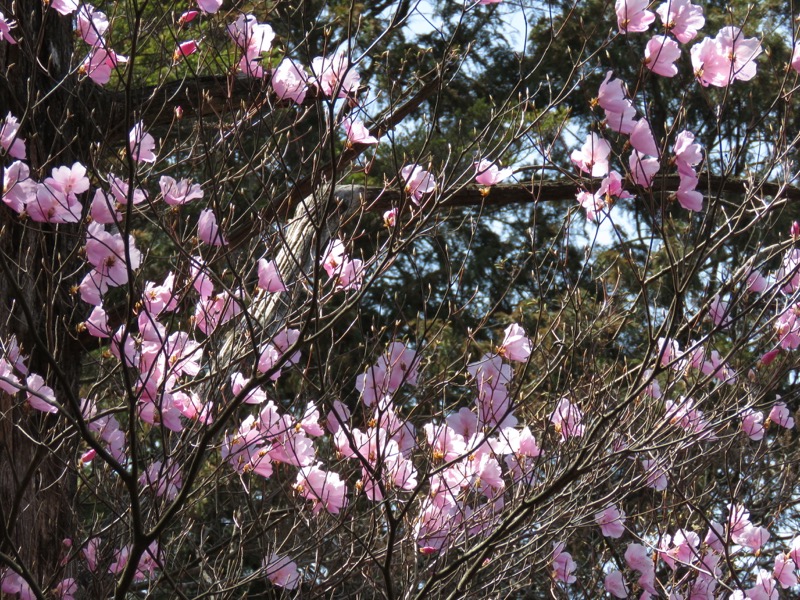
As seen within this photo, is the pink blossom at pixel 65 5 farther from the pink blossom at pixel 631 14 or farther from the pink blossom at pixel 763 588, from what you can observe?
the pink blossom at pixel 763 588

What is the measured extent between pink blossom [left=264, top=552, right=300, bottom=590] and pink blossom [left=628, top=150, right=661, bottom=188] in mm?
1411

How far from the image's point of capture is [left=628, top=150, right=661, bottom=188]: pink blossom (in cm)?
256

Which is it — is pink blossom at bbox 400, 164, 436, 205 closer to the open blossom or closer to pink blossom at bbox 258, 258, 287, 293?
pink blossom at bbox 258, 258, 287, 293

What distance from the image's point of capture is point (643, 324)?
8758 millimetres

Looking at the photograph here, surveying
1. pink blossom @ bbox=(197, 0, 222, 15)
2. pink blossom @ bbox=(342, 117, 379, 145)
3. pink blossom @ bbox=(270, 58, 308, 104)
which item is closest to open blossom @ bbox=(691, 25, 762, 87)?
pink blossom @ bbox=(342, 117, 379, 145)

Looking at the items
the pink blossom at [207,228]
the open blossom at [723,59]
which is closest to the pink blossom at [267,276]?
the pink blossom at [207,228]

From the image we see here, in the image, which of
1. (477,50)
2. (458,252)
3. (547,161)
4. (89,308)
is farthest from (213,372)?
(477,50)

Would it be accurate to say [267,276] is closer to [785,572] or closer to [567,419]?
[567,419]

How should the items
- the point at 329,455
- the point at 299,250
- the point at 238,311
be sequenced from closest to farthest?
1. the point at 238,311
2. the point at 329,455
3. the point at 299,250

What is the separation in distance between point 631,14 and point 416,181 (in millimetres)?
753

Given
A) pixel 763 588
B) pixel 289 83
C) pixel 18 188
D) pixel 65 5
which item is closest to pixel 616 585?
pixel 763 588

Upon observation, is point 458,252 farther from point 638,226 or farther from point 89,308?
point 89,308

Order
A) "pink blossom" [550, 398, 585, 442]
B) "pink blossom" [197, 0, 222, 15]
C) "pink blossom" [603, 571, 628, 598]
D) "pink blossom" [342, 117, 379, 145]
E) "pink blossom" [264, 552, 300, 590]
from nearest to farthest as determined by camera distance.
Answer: "pink blossom" [197, 0, 222, 15], "pink blossom" [342, 117, 379, 145], "pink blossom" [264, 552, 300, 590], "pink blossom" [550, 398, 585, 442], "pink blossom" [603, 571, 628, 598]

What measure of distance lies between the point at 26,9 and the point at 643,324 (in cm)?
624
